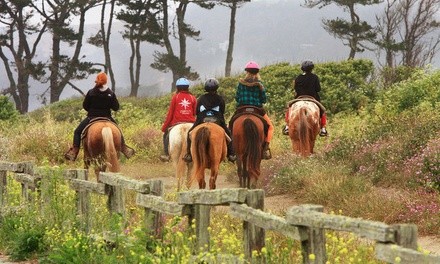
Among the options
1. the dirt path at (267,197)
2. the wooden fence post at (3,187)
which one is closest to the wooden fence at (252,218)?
the dirt path at (267,197)

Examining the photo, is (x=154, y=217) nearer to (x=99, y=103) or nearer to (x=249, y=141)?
(x=249, y=141)

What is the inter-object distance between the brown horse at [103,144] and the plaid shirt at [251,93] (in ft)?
7.92

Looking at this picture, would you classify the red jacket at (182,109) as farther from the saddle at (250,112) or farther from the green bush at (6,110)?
the green bush at (6,110)

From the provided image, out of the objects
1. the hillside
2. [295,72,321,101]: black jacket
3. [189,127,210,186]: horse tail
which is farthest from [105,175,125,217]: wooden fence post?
[295,72,321,101]: black jacket

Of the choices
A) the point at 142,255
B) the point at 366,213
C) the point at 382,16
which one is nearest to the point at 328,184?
the point at 366,213

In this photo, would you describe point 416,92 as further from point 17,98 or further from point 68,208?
point 17,98

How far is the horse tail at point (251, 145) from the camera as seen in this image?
14.0 metres

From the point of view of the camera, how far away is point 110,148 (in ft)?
48.4

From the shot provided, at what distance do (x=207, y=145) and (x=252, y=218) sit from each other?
674cm

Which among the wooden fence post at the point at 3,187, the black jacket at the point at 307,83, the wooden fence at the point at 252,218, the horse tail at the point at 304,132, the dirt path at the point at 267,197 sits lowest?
the dirt path at the point at 267,197

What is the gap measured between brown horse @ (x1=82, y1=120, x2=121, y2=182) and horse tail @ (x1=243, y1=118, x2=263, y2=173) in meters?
2.47

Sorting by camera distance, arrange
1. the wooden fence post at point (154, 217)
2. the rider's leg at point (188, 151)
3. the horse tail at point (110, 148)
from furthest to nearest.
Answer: the horse tail at point (110, 148), the rider's leg at point (188, 151), the wooden fence post at point (154, 217)

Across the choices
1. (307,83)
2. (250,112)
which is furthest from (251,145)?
(307,83)

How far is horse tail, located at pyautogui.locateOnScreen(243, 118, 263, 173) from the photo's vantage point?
1403 centimetres
